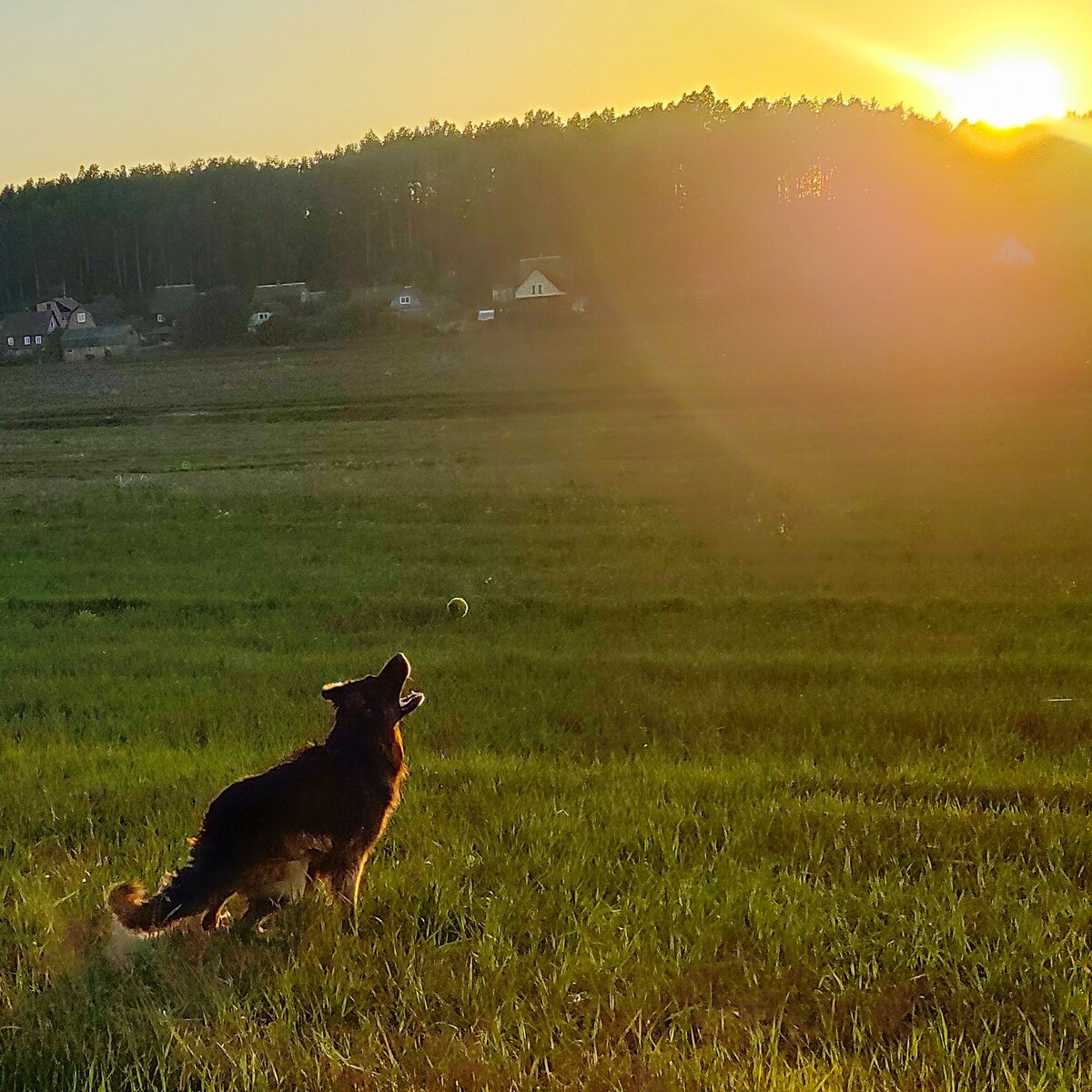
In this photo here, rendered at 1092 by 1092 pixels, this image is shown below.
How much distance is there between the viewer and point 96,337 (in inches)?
3152

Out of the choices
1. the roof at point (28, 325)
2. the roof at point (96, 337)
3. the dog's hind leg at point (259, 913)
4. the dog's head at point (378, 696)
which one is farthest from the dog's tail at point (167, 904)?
the roof at point (28, 325)

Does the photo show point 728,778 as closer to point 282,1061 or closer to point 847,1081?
point 847,1081

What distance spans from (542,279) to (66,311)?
2070 inches

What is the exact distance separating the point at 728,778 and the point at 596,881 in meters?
1.76

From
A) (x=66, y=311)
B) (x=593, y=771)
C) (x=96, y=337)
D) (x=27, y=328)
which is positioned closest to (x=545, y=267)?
(x=96, y=337)

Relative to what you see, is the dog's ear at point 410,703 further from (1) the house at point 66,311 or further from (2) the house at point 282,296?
(1) the house at point 66,311

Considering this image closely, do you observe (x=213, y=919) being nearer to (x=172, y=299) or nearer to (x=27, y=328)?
(x=172, y=299)

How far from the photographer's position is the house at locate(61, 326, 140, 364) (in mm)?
75750

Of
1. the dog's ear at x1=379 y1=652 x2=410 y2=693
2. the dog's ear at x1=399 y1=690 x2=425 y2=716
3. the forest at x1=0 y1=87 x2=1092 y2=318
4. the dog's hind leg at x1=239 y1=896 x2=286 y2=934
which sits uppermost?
the forest at x1=0 y1=87 x2=1092 y2=318

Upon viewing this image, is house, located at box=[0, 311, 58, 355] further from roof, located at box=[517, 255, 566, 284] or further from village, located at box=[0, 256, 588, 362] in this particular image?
roof, located at box=[517, 255, 566, 284]

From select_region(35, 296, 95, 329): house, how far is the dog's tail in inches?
3898

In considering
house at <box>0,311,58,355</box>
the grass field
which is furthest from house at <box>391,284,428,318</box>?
the grass field

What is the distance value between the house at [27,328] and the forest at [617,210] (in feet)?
38.8

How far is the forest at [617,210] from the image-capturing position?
68.2m
